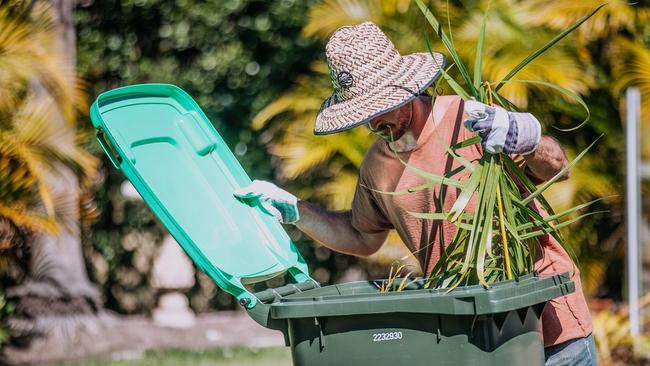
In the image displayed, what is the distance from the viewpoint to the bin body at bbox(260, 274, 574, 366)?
2.83 meters

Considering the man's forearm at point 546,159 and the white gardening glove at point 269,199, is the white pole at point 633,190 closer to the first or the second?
the white gardening glove at point 269,199

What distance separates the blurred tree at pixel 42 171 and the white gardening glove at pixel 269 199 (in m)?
4.51

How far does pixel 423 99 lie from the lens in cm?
347

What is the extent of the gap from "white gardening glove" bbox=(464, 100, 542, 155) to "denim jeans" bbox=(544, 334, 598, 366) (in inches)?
28.1

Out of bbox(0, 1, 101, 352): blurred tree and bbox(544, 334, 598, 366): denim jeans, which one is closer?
bbox(544, 334, 598, 366): denim jeans

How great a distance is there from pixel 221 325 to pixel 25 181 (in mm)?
2073

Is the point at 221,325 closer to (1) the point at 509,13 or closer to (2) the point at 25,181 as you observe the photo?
(2) the point at 25,181

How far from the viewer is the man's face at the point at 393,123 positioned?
335 cm

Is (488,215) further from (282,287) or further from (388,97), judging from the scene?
(282,287)

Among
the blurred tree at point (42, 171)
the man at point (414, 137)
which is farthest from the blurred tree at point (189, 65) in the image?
the man at point (414, 137)

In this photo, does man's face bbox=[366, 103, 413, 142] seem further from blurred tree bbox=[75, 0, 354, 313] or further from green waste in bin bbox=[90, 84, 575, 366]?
blurred tree bbox=[75, 0, 354, 313]

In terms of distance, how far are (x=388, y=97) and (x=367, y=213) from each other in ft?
1.82

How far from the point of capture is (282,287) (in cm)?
344

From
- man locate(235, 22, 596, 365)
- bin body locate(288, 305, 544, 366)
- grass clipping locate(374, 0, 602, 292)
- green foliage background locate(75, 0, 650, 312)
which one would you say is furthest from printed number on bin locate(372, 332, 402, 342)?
green foliage background locate(75, 0, 650, 312)
